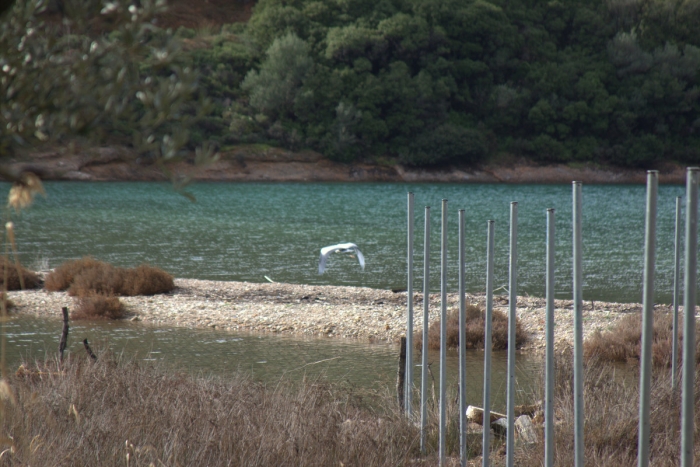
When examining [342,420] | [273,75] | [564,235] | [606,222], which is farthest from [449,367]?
[273,75]

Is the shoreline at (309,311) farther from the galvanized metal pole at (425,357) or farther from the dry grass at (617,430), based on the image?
the galvanized metal pole at (425,357)

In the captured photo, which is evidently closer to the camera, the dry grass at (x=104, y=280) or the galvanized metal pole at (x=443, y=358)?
the galvanized metal pole at (x=443, y=358)

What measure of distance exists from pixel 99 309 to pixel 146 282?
98.6 inches

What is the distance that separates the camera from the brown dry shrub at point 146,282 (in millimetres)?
14797

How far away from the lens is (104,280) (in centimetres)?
1480

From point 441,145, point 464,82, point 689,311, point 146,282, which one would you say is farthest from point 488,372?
point 464,82

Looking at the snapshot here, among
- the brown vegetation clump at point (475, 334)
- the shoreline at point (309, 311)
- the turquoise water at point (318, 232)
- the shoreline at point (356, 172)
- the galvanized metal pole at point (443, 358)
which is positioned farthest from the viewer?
the shoreline at point (356, 172)

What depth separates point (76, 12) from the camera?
5.61ft

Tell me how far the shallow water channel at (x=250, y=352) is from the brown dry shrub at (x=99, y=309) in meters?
0.32

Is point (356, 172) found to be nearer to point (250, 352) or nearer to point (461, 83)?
point (461, 83)

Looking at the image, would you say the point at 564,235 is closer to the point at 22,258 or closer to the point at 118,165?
the point at 22,258

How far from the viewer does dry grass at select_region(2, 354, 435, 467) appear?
3.74 metres

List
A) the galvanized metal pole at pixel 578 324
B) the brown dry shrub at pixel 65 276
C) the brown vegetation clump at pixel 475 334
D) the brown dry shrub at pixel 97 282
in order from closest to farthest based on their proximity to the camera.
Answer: the galvanized metal pole at pixel 578 324
the brown vegetation clump at pixel 475 334
the brown dry shrub at pixel 97 282
the brown dry shrub at pixel 65 276

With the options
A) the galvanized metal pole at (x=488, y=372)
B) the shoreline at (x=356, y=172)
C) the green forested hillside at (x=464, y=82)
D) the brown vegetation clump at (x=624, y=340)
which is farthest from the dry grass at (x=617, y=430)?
the green forested hillside at (x=464, y=82)
